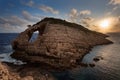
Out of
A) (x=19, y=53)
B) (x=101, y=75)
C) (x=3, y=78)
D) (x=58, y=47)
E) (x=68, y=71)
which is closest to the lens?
(x=3, y=78)

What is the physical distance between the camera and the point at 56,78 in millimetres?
39625

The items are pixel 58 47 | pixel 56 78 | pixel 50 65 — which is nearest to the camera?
pixel 56 78

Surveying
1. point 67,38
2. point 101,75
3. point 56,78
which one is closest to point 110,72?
point 101,75

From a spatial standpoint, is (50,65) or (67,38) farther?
(67,38)

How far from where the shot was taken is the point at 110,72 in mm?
45594

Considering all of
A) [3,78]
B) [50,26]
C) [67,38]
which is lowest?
[3,78]

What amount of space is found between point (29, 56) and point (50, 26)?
72.9ft

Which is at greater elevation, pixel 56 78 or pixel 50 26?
pixel 50 26

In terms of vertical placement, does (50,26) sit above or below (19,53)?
above

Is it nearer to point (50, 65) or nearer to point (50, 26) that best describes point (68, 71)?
point (50, 65)

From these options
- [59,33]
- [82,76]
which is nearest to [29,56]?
[59,33]

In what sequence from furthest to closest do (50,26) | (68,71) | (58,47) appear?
(50,26)
(58,47)
(68,71)

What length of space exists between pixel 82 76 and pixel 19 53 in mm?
38022

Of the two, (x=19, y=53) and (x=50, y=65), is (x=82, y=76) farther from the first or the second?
(x=19, y=53)
